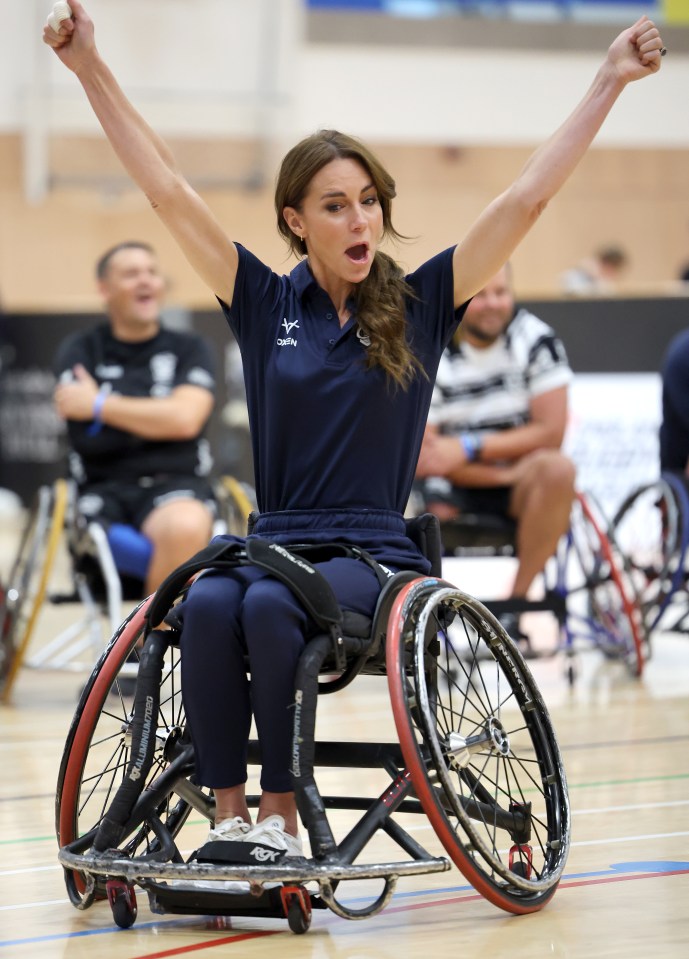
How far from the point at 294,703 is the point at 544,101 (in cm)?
1063

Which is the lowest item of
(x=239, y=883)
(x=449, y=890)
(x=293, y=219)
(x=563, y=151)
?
(x=449, y=890)

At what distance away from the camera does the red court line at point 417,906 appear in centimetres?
207

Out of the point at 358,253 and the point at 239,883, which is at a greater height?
the point at 358,253

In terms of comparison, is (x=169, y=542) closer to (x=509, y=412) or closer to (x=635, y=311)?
(x=509, y=412)

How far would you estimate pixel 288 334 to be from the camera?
246 cm

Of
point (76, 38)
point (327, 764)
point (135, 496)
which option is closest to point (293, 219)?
point (76, 38)

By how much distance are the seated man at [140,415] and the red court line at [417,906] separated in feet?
7.13

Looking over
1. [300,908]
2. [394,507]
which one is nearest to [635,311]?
[394,507]

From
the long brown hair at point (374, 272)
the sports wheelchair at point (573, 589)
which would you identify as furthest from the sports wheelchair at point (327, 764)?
the sports wheelchair at point (573, 589)

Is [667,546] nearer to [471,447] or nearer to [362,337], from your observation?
[471,447]

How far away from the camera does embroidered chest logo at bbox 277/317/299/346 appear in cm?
245

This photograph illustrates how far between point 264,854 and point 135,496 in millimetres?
2621

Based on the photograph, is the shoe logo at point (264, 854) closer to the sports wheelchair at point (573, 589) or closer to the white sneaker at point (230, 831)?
the white sneaker at point (230, 831)

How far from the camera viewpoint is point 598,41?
472 inches
